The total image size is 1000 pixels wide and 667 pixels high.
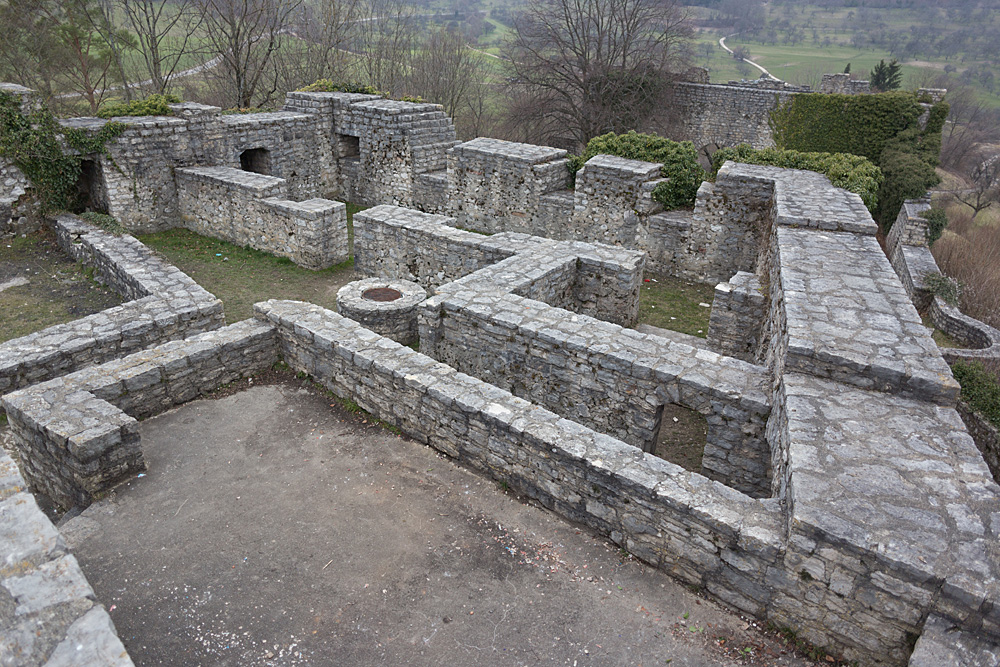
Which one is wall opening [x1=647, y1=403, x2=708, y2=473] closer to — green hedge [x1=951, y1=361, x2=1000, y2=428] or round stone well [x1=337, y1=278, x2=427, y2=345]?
round stone well [x1=337, y1=278, x2=427, y2=345]

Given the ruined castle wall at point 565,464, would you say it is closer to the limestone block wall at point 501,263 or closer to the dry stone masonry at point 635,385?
the dry stone masonry at point 635,385

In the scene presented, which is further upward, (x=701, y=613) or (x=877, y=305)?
(x=877, y=305)

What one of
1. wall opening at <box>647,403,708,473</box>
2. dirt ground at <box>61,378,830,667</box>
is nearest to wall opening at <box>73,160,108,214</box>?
dirt ground at <box>61,378,830,667</box>

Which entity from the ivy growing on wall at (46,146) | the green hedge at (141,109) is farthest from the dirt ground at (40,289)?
the green hedge at (141,109)

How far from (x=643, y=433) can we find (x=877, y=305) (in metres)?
2.55


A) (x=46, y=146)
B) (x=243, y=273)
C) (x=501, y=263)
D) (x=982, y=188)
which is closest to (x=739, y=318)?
(x=501, y=263)

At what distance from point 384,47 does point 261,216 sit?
62.8 feet

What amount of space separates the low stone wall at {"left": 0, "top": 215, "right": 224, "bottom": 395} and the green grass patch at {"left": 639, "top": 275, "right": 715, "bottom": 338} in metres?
6.75

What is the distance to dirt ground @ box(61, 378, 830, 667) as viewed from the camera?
397cm

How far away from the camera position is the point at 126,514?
5.10 metres

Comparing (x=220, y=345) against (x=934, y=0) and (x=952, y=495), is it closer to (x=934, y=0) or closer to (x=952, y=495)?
(x=952, y=495)

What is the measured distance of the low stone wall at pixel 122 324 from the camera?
7227 millimetres

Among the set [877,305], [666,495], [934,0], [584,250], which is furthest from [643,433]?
[934,0]

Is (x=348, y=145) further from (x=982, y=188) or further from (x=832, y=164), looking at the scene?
(x=982, y=188)
